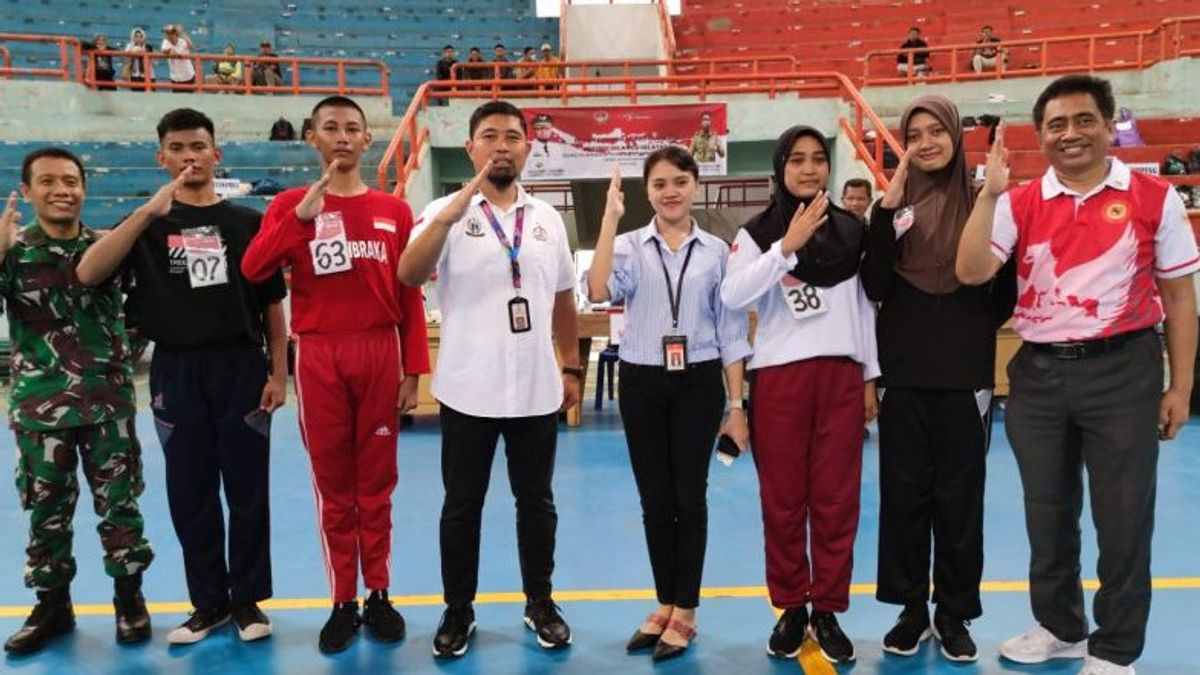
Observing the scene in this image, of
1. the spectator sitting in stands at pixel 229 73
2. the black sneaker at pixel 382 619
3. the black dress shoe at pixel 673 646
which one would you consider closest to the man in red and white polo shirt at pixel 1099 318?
the black dress shoe at pixel 673 646

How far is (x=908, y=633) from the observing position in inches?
115

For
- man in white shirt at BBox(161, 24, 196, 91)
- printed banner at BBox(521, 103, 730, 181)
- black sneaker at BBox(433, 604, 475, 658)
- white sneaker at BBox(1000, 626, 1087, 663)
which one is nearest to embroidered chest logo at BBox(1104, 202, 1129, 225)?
white sneaker at BBox(1000, 626, 1087, 663)

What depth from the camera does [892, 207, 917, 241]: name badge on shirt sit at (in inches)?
107

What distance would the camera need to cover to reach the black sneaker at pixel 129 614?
10.1ft

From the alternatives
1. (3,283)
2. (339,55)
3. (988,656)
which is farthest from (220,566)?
(339,55)

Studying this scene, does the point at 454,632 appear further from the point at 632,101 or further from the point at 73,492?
the point at 632,101

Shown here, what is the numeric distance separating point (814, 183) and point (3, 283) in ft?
9.09

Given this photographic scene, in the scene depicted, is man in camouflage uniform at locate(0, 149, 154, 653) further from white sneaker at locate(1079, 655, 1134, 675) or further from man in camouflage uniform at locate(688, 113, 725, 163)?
man in camouflage uniform at locate(688, 113, 725, 163)

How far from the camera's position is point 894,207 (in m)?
2.71

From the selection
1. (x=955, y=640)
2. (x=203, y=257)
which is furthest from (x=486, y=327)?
(x=955, y=640)

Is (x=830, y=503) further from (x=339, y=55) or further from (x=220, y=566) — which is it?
(x=339, y=55)

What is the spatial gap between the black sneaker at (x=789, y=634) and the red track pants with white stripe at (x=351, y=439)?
1.43 metres

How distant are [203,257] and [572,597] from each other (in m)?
1.92

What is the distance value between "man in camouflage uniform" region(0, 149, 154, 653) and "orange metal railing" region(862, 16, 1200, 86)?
1225 cm
